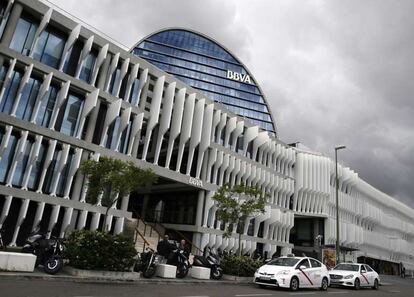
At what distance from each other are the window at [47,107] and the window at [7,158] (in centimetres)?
180

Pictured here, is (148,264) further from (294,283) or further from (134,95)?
(134,95)

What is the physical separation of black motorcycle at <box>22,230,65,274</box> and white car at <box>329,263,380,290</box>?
15270 mm

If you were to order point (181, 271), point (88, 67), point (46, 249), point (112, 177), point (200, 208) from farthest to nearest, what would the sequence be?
1. point (200, 208)
2. point (88, 67)
3. point (181, 271)
4. point (112, 177)
5. point (46, 249)

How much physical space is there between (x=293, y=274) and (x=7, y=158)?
50.7 feet

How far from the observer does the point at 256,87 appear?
110 m

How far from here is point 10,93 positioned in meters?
19.8

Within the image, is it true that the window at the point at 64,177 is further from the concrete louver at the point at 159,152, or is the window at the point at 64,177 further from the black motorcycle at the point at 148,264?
the black motorcycle at the point at 148,264

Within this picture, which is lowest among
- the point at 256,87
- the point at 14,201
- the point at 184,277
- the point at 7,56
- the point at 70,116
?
the point at 184,277

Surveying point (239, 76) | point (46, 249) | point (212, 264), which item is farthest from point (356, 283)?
point (239, 76)

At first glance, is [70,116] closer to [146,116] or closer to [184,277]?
[146,116]

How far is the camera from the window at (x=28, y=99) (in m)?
20.2

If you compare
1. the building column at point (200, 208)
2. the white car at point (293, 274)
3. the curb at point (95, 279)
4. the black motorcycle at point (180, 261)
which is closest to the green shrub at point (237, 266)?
the curb at point (95, 279)

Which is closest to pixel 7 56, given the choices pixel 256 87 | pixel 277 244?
pixel 277 244

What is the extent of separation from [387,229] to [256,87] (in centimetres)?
5999
